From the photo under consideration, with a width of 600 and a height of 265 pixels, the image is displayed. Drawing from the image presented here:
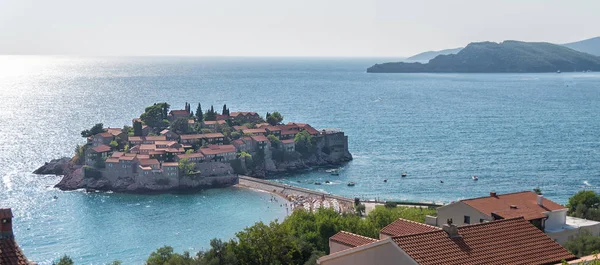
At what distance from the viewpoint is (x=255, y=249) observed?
1330 inches

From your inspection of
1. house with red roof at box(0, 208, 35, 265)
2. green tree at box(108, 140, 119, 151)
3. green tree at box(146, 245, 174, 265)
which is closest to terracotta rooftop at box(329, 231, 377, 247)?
house with red roof at box(0, 208, 35, 265)

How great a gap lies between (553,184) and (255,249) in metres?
59.6

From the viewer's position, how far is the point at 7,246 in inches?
608

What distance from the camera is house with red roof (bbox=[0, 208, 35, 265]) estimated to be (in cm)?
1520

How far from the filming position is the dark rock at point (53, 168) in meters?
95.6

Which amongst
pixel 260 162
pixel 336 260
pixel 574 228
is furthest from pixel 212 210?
pixel 336 260

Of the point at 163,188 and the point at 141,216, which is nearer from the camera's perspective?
the point at 141,216

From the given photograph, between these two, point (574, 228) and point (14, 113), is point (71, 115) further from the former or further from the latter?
point (574, 228)

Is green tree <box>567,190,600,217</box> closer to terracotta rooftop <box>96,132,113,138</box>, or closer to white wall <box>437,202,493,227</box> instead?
white wall <box>437,202,493,227</box>

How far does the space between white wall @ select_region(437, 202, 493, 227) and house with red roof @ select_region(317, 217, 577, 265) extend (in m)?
11.6

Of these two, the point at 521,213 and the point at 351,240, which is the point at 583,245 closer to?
the point at 521,213

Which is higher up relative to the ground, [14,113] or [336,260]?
[336,260]

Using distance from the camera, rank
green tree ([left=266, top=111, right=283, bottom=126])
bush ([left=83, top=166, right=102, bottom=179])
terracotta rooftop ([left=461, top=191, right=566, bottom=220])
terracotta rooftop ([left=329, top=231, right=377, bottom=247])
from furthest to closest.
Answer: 1. green tree ([left=266, top=111, right=283, bottom=126])
2. bush ([left=83, top=166, right=102, bottom=179])
3. terracotta rooftop ([left=461, top=191, right=566, bottom=220])
4. terracotta rooftop ([left=329, top=231, right=377, bottom=247])

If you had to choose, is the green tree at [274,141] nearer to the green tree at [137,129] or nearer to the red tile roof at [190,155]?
Answer: the red tile roof at [190,155]
